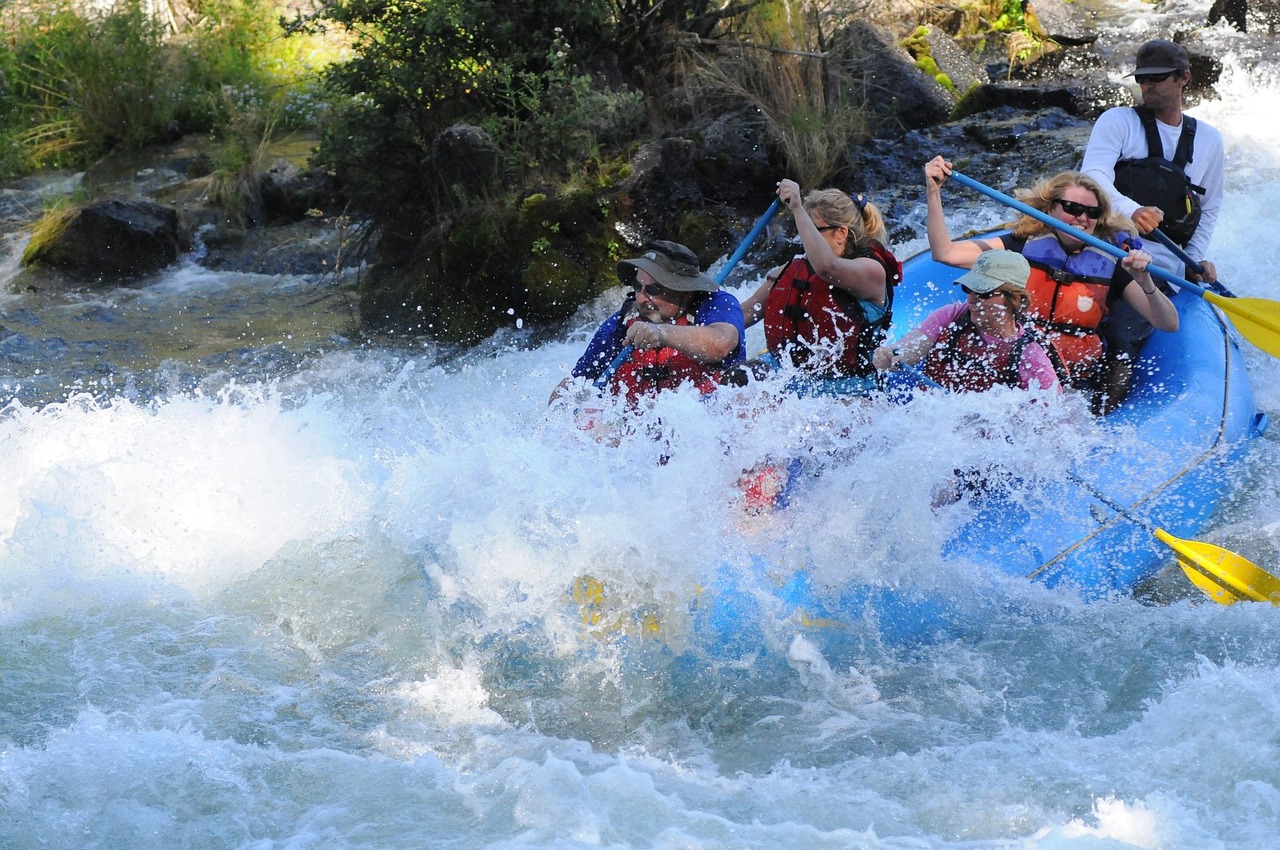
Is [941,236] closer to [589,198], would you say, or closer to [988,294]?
[988,294]

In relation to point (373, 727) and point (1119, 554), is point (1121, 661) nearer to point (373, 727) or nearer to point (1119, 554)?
point (1119, 554)

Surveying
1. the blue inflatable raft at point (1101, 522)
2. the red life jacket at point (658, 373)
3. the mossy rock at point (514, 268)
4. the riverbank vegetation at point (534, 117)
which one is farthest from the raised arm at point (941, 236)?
the mossy rock at point (514, 268)

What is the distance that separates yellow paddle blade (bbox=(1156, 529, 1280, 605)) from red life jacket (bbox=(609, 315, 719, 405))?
4.83ft

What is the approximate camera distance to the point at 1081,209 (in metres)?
4.58

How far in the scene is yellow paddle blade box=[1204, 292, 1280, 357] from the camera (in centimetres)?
482

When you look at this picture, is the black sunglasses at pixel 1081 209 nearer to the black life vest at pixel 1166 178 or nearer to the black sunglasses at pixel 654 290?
the black life vest at pixel 1166 178

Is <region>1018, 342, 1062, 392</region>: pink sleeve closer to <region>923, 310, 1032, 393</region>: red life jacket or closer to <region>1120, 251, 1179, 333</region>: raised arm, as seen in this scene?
<region>923, 310, 1032, 393</region>: red life jacket

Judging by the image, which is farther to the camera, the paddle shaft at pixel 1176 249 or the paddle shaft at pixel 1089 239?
the paddle shaft at pixel 1176 249

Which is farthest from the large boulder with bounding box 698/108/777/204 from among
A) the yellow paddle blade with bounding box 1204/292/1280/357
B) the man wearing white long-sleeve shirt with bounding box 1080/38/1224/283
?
the yellow paddle blade with bounding box 1204/292/1280/357

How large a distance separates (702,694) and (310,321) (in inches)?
184

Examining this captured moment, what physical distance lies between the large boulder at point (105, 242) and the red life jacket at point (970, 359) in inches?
243

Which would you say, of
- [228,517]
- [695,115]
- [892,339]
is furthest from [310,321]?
[892,339]

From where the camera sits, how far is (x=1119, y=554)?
13.4 ft

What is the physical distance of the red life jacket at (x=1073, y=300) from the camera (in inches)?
181
